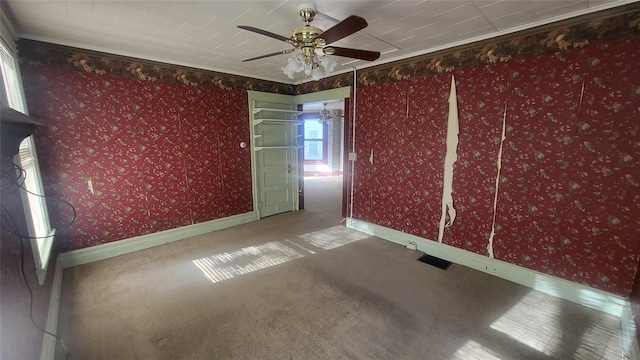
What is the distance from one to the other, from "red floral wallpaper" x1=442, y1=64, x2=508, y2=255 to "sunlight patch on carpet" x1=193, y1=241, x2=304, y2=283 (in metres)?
2.01

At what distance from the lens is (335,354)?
1790 millimetres

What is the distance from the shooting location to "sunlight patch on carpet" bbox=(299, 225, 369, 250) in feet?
11.8

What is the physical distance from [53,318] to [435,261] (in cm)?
363

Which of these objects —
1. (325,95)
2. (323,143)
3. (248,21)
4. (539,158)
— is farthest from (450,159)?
(323,143)

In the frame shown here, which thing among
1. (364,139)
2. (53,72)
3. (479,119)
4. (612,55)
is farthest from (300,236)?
(612,55)

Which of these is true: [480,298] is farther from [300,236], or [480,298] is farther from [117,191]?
[117,191]

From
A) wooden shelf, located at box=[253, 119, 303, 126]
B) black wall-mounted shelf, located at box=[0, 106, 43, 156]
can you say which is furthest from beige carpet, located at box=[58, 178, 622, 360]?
wooden shelf, located at box=[253, 119, 303, 126]

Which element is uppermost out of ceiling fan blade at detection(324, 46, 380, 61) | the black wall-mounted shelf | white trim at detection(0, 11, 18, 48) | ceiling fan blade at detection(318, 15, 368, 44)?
white trim at detection(0, 11, 18, 48)

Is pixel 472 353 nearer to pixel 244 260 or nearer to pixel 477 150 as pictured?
pixel 477 150

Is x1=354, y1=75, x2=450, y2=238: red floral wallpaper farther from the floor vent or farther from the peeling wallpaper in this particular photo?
the floor vent

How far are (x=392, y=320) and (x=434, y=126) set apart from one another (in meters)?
2.19

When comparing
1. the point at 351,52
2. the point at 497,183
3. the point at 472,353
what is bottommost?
the point at 472,353

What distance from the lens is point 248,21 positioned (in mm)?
2205

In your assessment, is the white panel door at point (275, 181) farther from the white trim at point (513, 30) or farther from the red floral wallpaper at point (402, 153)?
the white trim at point (513, 30)
